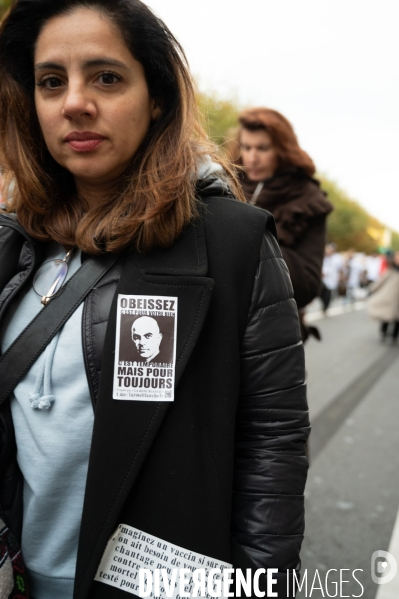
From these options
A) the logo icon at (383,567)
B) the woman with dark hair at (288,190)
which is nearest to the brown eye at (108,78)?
the woman with dark hair at (288,190)

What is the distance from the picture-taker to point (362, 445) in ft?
17.5

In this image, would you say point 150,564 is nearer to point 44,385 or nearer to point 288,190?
point 44,385

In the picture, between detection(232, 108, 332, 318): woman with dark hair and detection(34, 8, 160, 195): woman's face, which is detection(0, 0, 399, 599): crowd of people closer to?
detection(34, 8, 160, 195): woman's face

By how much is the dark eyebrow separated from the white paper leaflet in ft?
3.13

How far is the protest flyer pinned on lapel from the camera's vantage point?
129 cm

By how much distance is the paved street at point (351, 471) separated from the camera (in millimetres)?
3375

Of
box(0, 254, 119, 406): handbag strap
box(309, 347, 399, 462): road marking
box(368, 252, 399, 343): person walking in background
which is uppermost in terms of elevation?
box(0, 254, 119, 406): handbag strap

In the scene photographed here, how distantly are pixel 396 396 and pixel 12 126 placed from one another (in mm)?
6401

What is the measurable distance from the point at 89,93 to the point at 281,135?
2055mm

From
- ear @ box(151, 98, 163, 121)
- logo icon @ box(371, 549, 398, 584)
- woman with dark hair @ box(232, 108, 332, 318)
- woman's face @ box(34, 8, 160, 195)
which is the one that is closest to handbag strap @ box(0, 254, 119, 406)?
woman's face @ box(34, 8, 160, 195)

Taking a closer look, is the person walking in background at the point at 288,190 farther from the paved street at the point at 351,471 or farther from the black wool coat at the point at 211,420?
the black wool coat at the point at 211,420

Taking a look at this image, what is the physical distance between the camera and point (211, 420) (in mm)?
1321

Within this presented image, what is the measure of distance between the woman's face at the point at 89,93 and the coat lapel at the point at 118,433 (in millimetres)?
313

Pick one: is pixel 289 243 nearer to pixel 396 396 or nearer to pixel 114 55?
pixel 114 55
